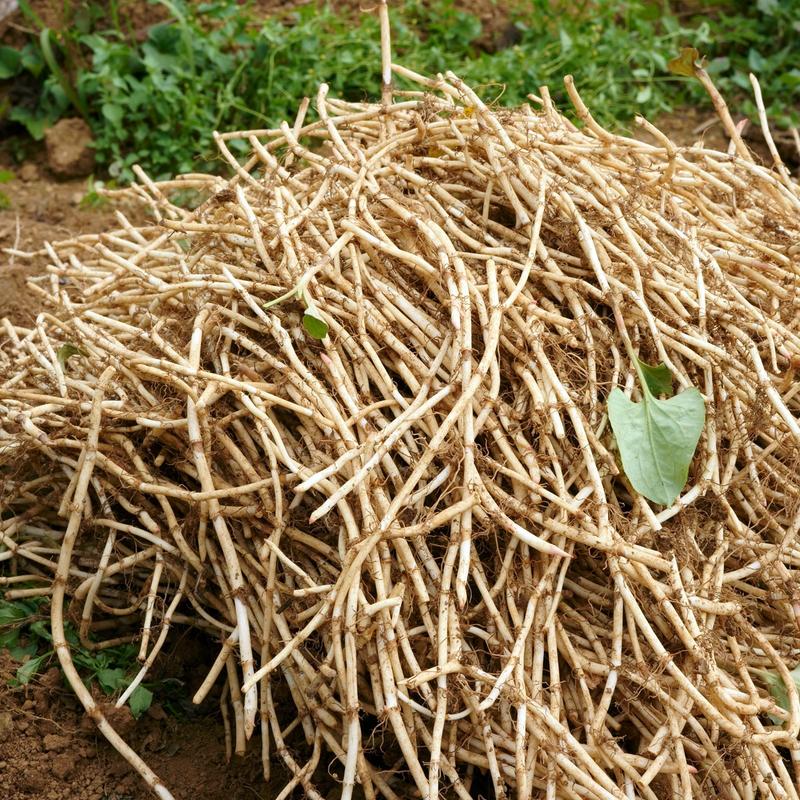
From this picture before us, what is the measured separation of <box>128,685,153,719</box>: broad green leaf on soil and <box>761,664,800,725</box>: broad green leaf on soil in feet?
3.32

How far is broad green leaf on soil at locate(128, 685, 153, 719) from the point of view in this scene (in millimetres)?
1715

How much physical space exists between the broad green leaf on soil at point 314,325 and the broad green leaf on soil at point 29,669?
0.74 m

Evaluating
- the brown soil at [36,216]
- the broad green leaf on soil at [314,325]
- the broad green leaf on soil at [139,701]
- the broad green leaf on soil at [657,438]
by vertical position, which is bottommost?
the brown soil at [36,216]

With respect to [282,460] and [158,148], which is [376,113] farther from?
[158,148]

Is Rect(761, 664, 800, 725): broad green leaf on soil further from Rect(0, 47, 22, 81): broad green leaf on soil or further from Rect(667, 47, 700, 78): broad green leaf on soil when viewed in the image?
Rect(0, 47, 22, 81): broad green leaf on soil

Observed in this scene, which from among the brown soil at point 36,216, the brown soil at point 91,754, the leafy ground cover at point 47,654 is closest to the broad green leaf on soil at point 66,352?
the leafy ground cover at point 47,654

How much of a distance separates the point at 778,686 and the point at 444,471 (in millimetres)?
608

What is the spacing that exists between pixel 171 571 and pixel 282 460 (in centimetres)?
35

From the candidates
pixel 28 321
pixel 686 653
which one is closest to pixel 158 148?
pixel 28 321

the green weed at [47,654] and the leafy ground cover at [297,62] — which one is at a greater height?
the leafy ground cover at [297,62]

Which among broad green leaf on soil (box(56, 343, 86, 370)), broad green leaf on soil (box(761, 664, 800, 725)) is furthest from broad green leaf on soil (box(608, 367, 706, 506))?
broad green leaf on soil (box(56, 343, 86, 370))

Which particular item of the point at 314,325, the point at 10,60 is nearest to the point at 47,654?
the point at 314,325

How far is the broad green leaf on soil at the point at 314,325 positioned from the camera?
1608mm

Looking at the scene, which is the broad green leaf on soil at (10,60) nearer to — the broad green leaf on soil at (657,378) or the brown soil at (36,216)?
the brown soil at (36,216)
